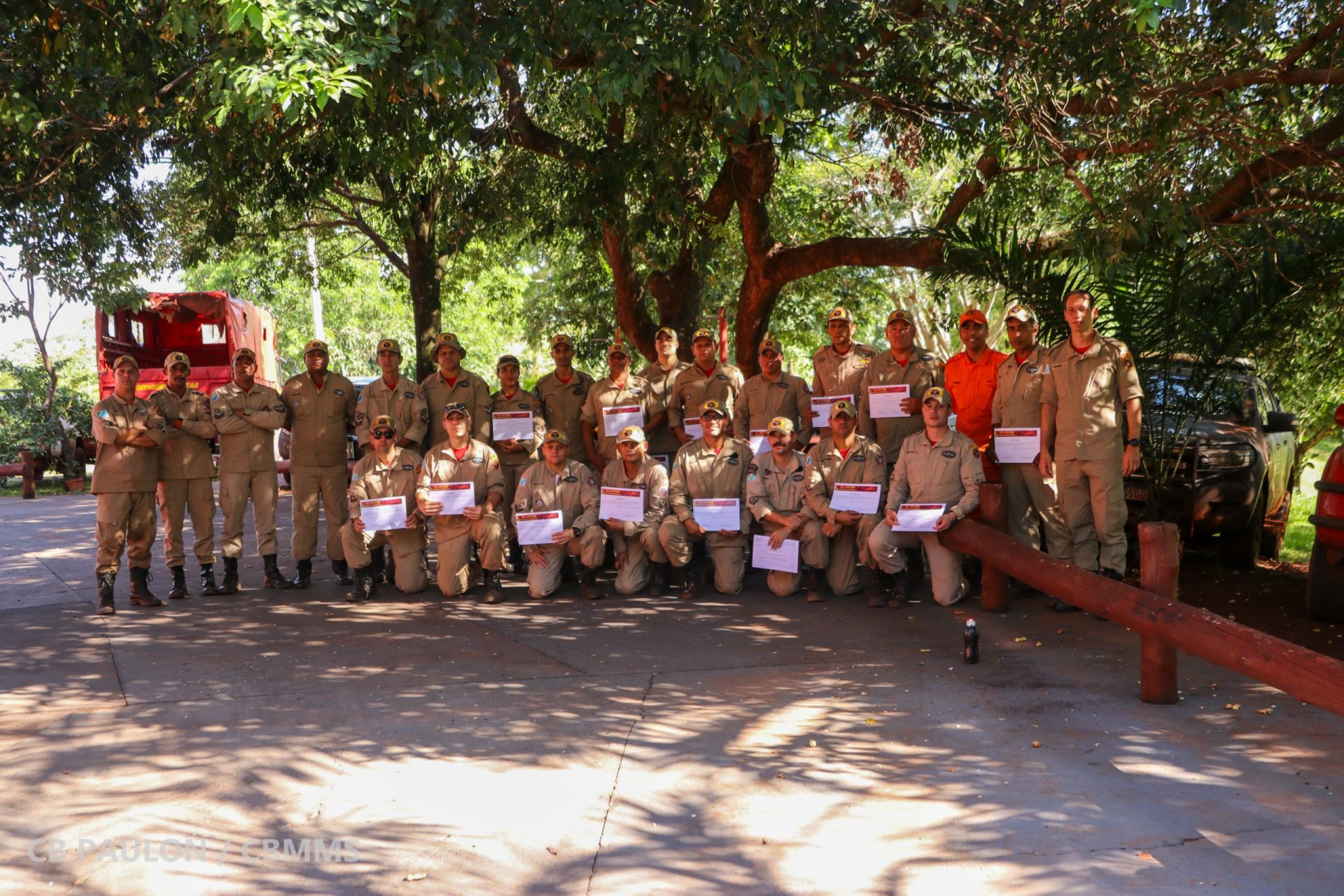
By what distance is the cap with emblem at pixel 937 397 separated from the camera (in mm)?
8805

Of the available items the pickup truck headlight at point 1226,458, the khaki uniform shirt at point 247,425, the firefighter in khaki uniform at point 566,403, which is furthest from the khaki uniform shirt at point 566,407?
the pickup truck headlight at point 1226,458

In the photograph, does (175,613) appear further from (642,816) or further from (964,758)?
(964,758)

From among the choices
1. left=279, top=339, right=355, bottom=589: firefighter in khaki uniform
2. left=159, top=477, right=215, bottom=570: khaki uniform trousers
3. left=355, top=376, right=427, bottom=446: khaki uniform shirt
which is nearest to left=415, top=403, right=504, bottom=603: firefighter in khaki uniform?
left=355, top=376, right=427, bottom=446: khaki uniform shirt

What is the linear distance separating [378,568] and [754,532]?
10.3ft

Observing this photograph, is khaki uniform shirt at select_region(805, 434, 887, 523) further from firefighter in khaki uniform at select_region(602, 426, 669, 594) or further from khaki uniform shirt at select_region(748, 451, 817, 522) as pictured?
firefighter in khaki uniform at select_region(602, 426, 669, 594)

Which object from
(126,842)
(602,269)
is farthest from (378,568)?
(602,269)

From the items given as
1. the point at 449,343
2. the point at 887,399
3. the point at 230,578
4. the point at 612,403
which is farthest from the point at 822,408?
the point at 230,578

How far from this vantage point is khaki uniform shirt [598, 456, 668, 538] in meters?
9.64

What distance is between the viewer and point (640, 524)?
9641mm

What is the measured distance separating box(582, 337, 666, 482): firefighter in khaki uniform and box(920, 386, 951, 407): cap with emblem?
2766 millimetres

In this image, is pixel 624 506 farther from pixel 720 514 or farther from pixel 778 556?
pixel 778 556

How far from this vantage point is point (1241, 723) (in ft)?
19.4

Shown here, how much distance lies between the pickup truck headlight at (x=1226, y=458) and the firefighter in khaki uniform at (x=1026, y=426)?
1891mm

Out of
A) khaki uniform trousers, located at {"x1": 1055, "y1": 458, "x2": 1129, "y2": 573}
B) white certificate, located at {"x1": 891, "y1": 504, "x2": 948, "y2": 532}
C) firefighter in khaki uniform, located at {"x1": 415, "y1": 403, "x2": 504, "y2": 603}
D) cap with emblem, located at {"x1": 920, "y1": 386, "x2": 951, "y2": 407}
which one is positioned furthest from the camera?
firefighter in khaki uniform, located at {"x1": 415, "y1": 403, "x2": 504, "y2": 603}
